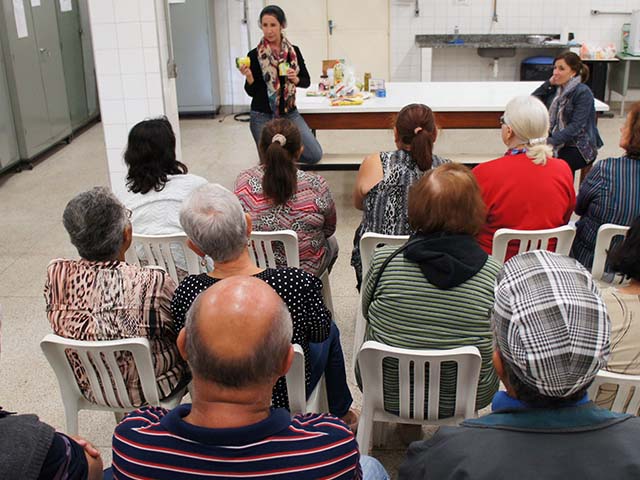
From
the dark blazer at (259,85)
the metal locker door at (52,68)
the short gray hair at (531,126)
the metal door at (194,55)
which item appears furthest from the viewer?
the metal door at (194,55)

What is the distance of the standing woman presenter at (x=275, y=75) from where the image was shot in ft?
15.9

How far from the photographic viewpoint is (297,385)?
6.63ft

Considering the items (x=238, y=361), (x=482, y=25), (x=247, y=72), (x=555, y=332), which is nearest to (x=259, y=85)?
(x=247, y=72)

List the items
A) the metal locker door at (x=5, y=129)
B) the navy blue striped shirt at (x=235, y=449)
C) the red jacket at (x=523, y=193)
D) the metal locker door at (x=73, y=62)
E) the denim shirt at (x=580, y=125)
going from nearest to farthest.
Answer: the navy blue striped shirt at (x=235, y=449) → the red jacket at (x=523, y=193) → the denim shirt at (x=580, y=125) → the metal locker door at (x=5, y=129) → the metal locker door at (x=73, y=62)

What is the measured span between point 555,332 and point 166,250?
192 cm

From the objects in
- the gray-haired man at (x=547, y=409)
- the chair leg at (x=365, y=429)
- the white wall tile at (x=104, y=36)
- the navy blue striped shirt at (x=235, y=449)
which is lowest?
the chair leg at (x=365, y=429)

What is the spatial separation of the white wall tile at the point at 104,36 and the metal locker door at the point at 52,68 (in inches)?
88.5

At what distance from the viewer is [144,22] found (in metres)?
4.70

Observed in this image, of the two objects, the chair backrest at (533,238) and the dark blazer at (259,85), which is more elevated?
the dark blazer at (259,85)

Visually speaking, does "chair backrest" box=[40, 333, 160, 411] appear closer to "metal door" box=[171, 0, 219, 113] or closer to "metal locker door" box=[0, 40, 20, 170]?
"metal locker door" box=[0, 40, 20, 170]

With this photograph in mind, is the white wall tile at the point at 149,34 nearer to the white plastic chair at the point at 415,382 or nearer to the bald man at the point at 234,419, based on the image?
the white plastic chair at the point at 415,382

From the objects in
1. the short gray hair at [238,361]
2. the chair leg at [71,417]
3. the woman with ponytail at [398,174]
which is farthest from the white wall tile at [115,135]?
the short gray hair at [238,361]

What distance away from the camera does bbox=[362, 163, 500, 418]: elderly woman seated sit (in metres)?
2.04

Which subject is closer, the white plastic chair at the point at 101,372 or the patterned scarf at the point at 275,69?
the white plastic chair at the point at 101,372
